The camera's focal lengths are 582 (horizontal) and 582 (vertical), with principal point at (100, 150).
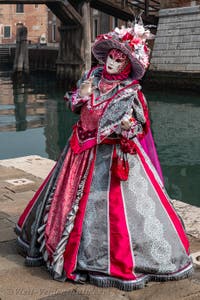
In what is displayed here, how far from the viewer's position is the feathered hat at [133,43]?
341cm

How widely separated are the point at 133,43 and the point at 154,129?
991 cm

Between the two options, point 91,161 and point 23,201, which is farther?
point 23,201

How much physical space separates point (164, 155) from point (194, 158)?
1.91ft

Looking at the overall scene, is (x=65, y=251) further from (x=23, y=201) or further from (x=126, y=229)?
(x=23, y=201)

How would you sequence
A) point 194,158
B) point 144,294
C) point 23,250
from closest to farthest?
point 144,294 < point 23,250 < point 194,158

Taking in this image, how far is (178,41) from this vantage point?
75.6 ft

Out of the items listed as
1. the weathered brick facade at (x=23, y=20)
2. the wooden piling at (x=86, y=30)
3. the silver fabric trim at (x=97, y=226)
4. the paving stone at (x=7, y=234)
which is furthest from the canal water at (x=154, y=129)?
the weathered brick facade at (x=23, y=20)

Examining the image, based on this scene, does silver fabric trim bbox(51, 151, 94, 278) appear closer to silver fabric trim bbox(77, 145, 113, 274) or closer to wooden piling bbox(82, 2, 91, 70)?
silver fabric trim bbox(77, 145, 113, 274)

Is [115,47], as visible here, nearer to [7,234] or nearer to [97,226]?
[97,226]

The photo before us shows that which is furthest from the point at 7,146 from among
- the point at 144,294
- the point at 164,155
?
the point at 144,294

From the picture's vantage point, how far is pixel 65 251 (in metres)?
3.22

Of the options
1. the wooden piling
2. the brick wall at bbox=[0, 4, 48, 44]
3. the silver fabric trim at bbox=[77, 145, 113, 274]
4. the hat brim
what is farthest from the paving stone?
the brick wall at bbox=[0, 4, 48, 44]

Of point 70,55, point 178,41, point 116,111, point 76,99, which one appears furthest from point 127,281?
point 178,41

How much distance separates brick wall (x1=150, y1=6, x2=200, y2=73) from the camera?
856 inches
